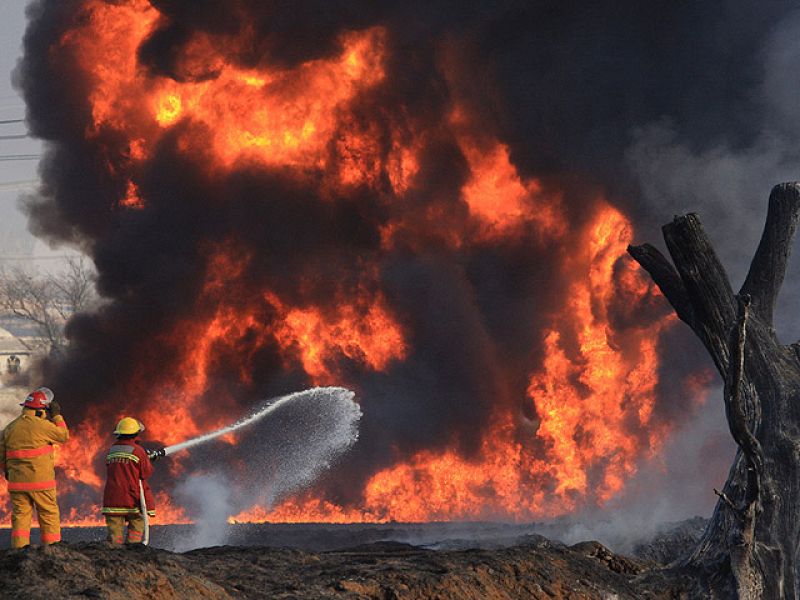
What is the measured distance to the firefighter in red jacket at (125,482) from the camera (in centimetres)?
971

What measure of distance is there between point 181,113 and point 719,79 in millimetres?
14364

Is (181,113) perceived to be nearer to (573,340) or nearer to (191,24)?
(191,24)

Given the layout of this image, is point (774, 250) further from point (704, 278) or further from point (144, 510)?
point (144, 510)

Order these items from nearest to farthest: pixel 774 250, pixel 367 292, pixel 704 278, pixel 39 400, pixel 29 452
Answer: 1. pixel 29 452
2. pixel 39 400
3. pixel 704 278
4. pixel 774 250
5. pixel 367 292

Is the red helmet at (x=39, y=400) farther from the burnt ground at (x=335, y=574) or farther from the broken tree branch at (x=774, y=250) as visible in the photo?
the broken tree branch at (x=774, y=250)

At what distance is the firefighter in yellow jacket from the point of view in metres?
9.44

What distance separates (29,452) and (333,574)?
3.26m

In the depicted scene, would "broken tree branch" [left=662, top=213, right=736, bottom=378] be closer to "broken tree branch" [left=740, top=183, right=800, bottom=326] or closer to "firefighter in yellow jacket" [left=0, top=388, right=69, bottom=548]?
"broken tree branch" [left=740, top=183, right=800, bottom=326]

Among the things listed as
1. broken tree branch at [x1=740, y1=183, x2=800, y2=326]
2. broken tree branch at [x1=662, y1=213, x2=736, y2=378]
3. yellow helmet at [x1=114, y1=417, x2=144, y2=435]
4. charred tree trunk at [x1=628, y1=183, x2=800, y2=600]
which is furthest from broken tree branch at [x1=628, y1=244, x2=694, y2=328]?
yellow helmet at [x1=114, y1=417, x2=144, y2=435]

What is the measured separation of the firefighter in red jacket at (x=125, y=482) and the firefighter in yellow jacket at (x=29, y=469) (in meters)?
0.54

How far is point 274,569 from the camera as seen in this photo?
9391 millimetres

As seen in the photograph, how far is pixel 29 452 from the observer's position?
9445mm

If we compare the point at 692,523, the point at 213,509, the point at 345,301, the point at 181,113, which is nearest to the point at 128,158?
the point at 181,113

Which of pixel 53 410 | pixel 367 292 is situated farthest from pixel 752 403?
pixel 367 292
